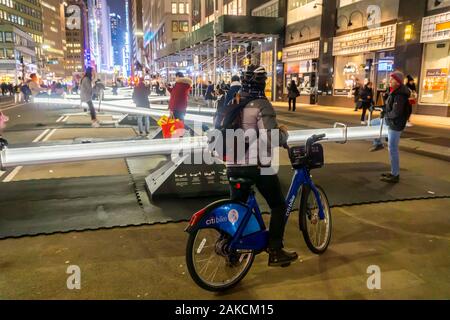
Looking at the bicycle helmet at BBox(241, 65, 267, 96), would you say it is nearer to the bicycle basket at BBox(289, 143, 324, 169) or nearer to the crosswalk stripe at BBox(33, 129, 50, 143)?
the bicycle basket at BBox(289, 143, 324, 169)

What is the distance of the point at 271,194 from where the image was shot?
13.4ft

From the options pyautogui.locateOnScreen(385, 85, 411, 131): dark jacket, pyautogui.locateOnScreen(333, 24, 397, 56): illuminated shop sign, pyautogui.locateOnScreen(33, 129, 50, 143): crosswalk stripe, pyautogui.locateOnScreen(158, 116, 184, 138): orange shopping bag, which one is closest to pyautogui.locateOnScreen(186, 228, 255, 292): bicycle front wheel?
pyautogui.locateOnScreen(385, 85, 411, 131): dark jacket

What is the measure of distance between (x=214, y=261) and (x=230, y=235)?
0.33 meters

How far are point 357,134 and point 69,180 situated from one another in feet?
20.1

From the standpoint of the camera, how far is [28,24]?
134m

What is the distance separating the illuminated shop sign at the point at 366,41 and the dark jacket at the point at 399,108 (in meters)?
18.2

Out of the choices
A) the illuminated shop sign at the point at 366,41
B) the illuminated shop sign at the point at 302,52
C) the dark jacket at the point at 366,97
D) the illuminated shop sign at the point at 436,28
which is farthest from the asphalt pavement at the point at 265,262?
the illuminated shop sign at the point at 302,52

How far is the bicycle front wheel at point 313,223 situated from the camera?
14.8ft

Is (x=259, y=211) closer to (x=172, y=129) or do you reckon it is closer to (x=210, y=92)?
(x=172, y=129)

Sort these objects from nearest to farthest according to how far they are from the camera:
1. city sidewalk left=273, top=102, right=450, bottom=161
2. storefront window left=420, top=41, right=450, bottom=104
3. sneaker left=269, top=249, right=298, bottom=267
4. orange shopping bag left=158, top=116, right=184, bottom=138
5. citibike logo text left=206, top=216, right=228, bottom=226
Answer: citibike logo text left=206, top=216, right=228, bottom=226 < sneaker left=269, top=249, right=298, bottom=267 < orange shopping bag left=158, top=116, right=184, bottom=138 < city sidewalk left=273, top=102, right=450, bottom=161 < storefront window left=420, top=41, right=450, bottom=104

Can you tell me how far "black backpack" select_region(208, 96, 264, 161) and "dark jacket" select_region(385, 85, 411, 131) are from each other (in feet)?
15.4

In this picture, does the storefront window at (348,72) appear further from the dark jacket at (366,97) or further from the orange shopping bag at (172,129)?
the orange shopping bag at (172,129)

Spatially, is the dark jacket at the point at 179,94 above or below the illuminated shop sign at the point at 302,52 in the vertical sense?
below

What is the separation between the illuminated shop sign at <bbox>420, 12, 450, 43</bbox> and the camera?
66.5 feet
